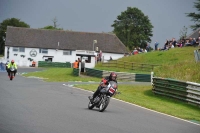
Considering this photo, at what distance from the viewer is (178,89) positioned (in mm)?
24688

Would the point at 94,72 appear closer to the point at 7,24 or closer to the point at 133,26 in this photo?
the point at 133,26

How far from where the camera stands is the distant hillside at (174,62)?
28.4 meters

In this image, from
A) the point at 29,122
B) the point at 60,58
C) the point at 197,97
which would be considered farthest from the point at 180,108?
the point at 60,58

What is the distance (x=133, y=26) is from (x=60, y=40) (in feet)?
86.9

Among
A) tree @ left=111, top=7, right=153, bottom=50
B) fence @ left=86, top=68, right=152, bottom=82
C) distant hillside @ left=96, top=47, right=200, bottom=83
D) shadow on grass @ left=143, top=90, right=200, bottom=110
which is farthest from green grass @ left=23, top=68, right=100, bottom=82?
tree @ left=111, top=7, right=153, bottom=50

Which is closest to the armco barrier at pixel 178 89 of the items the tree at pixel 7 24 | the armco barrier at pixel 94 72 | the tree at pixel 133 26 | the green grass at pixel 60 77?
the green grass at pixel 60 77

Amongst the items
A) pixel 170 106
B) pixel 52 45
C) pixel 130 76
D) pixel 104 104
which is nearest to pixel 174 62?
pixel 130 76

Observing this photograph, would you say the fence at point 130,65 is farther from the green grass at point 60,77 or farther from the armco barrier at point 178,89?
the armco barrier at point 178,89

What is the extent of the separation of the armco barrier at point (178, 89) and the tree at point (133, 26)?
3594 inches

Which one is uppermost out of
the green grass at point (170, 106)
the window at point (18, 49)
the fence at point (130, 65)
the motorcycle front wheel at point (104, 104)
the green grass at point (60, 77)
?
the window at point (18, 49)

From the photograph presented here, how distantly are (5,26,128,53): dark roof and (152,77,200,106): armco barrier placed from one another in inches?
2830

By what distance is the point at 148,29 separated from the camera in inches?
4742

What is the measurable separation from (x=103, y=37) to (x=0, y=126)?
3605 inches

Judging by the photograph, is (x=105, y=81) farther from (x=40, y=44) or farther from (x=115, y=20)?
(x=115, y=20)
